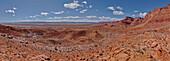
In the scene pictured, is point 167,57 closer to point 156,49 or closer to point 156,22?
point 156,49

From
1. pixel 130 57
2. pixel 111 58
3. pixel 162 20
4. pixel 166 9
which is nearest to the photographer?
pixel 130 57

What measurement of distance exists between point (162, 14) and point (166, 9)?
4829 mm

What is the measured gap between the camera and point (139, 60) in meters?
7.51

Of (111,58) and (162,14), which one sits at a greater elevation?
(162,14)

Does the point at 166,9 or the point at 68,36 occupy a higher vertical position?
the point at 166,9

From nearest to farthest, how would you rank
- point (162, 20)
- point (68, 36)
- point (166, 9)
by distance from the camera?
point (68, 36)
point (162, 20)
point (166, 9)

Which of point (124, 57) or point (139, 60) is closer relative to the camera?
point (139, 60)

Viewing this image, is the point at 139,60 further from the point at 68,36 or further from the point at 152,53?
the point at 68,36

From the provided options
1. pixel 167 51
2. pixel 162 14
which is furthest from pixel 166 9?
pixel 167 51

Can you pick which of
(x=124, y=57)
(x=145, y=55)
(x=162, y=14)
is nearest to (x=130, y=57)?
(x=124, y=57)

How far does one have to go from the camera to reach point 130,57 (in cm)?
793

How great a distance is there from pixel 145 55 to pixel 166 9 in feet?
287

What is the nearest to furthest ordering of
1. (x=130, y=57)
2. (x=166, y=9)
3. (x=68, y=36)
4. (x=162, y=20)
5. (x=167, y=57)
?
(x=167, y=57), (x=130, y=57), (x=68, y=36), (x=162, y=20), (x=166, y=9)

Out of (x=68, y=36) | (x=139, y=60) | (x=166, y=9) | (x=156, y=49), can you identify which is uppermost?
(x=166, y=9)
